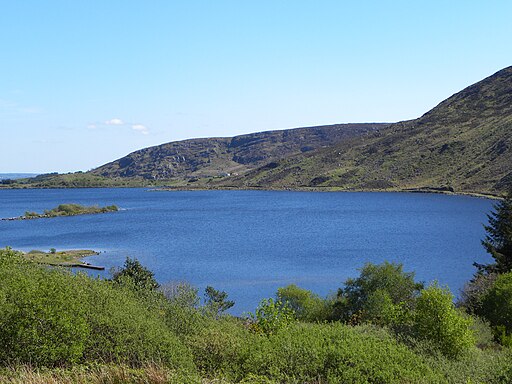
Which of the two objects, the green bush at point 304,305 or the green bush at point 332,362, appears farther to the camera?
the green bush at point 304,305

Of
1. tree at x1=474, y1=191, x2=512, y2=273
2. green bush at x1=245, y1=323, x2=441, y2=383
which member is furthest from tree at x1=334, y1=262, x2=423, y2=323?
green bush at x1=245, y1=323, x2=441, y2=383

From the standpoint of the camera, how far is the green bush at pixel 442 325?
27.6 metres

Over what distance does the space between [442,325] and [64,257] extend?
75878 millimetres

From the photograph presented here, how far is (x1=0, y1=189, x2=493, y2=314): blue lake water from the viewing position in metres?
75.6

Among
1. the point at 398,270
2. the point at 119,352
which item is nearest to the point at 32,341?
the point at 119,352

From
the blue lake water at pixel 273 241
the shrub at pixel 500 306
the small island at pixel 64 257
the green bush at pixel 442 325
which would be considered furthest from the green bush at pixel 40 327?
the small island at pixel 64 257

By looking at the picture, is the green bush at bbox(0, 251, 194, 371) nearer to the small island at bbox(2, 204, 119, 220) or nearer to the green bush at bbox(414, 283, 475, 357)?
the green bush at bbox(414, 283, 475, 357)

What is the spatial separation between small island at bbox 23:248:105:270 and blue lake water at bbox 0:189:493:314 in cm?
317

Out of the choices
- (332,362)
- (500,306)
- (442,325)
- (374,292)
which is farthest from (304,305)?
(332,362)

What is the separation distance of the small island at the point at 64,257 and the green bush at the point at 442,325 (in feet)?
201

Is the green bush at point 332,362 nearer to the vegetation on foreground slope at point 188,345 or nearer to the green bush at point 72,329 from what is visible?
the vegetation on foreground slope at point 188,345

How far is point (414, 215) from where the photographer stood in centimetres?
15738

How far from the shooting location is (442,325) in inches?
1113

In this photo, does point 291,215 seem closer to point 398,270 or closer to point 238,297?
point 238,297
